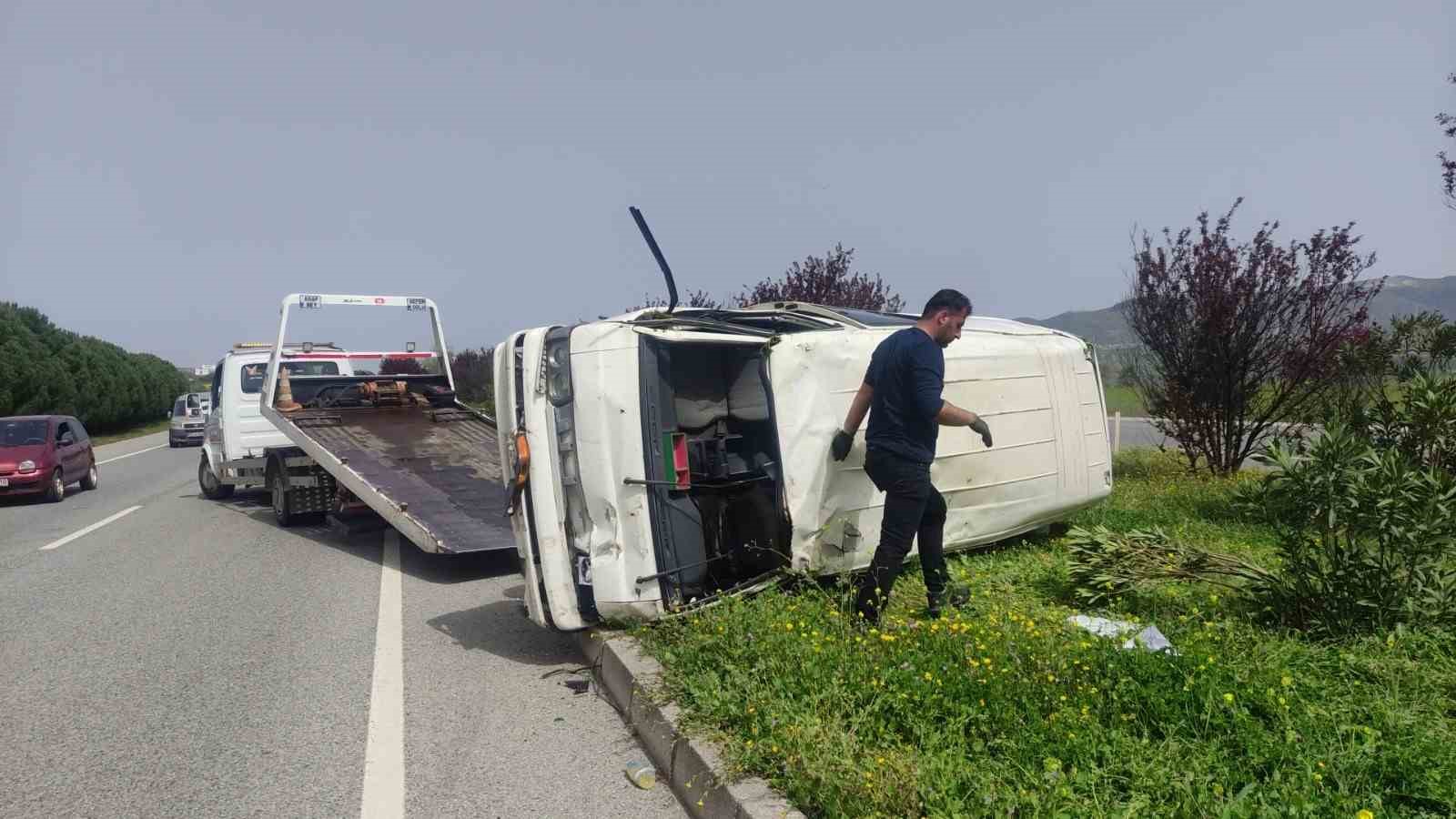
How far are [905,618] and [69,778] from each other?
4027 millimetres

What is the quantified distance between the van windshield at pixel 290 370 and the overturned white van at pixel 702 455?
7374mm

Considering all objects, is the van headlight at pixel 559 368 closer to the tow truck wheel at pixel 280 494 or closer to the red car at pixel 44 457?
the tow truck wheel at pixel 280 494

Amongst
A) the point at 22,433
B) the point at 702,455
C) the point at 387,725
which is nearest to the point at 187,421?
the point at 22,433

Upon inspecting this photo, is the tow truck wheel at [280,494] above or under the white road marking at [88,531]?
above

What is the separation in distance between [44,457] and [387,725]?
47.4 ft

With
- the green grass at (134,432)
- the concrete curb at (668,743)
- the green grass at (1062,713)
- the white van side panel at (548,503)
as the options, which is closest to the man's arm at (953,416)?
the green grass at (1062,713)

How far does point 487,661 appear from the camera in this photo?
19.7 feet

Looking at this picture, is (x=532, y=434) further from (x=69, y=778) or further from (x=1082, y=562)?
(x=1082, y=562)

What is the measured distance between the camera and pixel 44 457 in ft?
52.5

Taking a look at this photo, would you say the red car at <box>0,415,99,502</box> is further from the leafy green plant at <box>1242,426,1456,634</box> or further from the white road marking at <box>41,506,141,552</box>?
the leafy green plant at <box>1242,426,1456,634</box>

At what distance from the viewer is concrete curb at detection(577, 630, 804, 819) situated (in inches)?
140

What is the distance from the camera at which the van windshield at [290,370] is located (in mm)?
12656

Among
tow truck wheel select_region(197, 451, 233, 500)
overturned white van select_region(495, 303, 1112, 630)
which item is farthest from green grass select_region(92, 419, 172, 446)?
overturned white van select_region(495, 303, 1112, 630)

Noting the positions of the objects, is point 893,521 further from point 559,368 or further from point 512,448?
point 512,448
